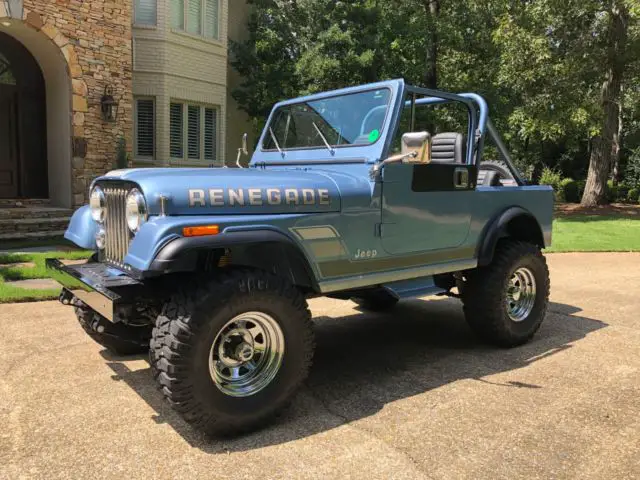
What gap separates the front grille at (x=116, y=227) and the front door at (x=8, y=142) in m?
9.47

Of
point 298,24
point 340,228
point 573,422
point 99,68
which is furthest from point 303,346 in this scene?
point 298,24

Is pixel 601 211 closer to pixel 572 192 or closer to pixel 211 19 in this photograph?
pixel 572 192

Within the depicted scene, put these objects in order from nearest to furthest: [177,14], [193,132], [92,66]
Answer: [92,66] → [177,14] → [193,132]

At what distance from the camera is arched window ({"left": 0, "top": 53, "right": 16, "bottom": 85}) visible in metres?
11.4

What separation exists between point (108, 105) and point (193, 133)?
3.08 meters

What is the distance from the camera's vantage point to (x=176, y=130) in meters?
13.9

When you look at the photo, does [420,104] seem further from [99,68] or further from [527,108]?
[527,108]

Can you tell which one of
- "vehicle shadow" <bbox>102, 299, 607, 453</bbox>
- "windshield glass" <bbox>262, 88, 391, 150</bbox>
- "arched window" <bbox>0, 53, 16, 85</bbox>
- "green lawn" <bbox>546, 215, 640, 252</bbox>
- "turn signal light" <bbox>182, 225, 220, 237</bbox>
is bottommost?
"vehicle shadow" <bbox>102, 299, 607, 453</bbox>

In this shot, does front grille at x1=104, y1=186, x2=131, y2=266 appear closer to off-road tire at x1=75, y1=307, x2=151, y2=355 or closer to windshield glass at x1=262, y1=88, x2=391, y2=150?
off-road tire at x1=75, y1=307, x2=151, y2=355

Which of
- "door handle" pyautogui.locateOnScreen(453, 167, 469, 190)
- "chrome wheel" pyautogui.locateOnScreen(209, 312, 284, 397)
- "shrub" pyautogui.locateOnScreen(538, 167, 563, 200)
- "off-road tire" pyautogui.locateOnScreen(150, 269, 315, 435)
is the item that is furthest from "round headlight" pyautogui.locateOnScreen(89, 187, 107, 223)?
"shrub" pyautogui.locateOnScreen(538, 167, 563, 200)

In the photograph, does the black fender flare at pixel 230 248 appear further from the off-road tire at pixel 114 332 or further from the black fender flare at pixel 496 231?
the black fender flare at pixel 496 231

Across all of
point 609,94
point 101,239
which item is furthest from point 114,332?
point 609,94

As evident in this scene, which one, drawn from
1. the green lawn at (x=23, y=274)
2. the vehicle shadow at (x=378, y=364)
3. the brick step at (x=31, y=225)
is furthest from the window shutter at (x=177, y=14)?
the vehicle shadow at (x=378, y=364)

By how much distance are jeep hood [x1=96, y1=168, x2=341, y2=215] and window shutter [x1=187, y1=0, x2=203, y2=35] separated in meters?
11.5
